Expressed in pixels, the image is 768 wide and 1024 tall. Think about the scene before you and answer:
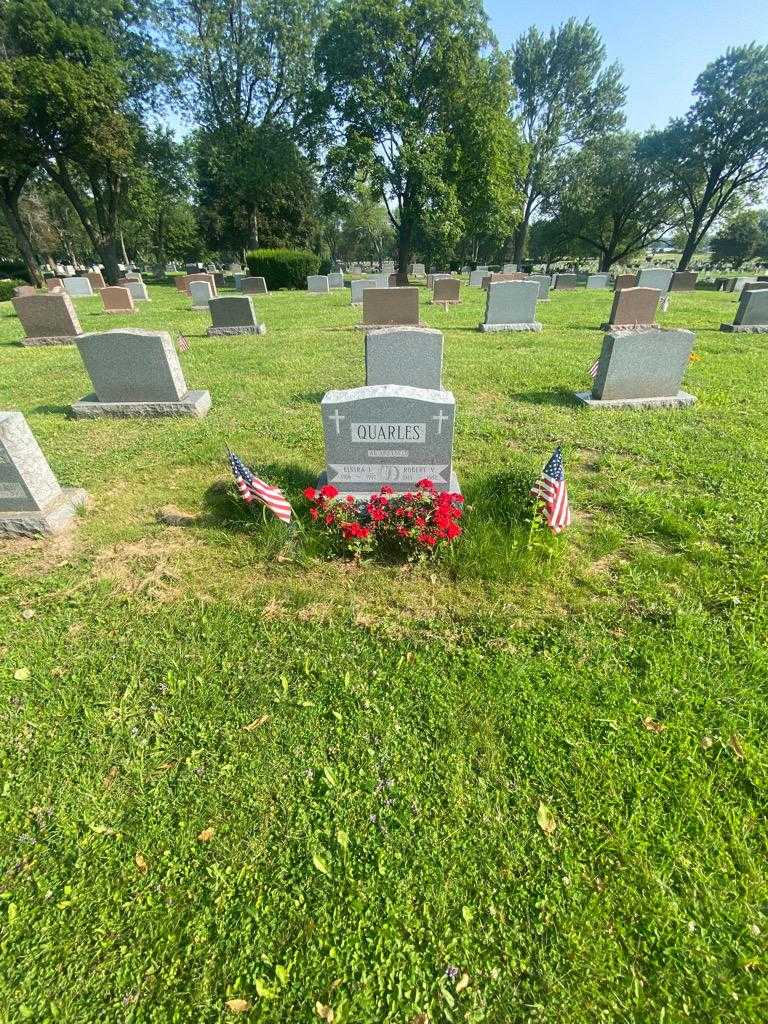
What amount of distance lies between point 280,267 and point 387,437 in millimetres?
28267

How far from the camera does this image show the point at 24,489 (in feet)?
12.5

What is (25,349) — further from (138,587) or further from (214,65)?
(214,65)

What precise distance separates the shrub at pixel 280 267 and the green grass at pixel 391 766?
89.4ft

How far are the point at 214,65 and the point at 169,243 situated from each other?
75.0ft

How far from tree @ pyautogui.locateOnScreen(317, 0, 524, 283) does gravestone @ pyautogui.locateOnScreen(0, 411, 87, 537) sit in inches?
982

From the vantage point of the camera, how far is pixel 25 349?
10969 mm

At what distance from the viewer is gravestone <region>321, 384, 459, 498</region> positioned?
3.49 m

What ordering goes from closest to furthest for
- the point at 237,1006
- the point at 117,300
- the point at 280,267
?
1. the point at 237,1006
2. the point at 117,300
3. the point at 280,267

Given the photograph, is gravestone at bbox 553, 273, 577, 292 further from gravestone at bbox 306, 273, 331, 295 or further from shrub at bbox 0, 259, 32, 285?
shrub at bbox 0, 259, 32, 285

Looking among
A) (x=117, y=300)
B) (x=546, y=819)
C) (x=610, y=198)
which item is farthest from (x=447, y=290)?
(x=610, y=198)

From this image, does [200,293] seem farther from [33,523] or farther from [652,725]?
[652,725]

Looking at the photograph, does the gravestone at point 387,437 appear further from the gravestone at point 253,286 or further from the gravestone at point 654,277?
the gravestone at point 253,286

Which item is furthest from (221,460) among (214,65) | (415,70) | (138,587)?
(214,65)

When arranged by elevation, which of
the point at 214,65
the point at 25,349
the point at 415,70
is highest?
the point at 214,65
